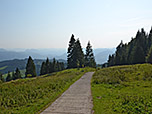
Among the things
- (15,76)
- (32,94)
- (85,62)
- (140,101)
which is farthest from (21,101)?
(15,76)

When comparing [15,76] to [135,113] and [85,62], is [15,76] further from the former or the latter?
[135,113]

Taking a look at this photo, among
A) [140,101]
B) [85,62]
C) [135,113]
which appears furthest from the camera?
[85,62]

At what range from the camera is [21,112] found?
917cm

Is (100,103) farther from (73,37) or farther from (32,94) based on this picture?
(73,37)

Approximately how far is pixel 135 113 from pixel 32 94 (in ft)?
33.8

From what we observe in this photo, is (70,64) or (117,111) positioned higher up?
(70,64)

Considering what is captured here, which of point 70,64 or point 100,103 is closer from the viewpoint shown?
point 100,103

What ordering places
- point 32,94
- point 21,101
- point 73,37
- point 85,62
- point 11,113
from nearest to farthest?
point 11,113 → point 21,101 → point 32,94 → point 73,37 → point 85,62

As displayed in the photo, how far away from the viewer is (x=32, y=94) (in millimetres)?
13672

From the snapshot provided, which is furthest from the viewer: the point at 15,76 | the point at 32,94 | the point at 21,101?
the point at 15,76

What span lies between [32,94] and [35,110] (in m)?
4.53

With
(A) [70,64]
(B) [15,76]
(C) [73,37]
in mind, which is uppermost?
(C) [73,37]

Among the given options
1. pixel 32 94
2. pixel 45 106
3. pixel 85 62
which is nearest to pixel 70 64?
pixel 85 62

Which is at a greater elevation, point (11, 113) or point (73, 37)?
point (73, 37)
